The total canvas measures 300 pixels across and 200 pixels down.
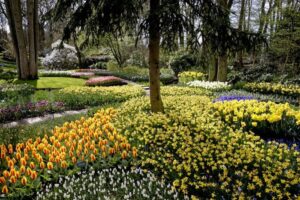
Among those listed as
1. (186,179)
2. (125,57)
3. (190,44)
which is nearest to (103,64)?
(125,57)

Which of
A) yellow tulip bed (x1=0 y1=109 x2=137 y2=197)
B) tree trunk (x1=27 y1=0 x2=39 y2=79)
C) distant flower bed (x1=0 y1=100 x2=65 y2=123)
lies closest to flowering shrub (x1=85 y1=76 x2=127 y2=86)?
tree trunk (x1=27 y1=0 x2=39 y2=79)

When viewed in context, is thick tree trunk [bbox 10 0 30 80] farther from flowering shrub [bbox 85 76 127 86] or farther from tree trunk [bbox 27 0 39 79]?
flowering shrub [bbox 85 76 127 86]

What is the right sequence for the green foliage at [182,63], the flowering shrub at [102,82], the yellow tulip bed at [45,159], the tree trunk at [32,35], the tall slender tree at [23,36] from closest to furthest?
the yellow tulip bed at [45,159] < the tall slender tree at [23,36] < the tree trunk at [32,35] < the flowering shrub at [102,82] < the green foliage at [182,63]

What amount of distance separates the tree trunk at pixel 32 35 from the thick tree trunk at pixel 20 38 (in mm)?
336

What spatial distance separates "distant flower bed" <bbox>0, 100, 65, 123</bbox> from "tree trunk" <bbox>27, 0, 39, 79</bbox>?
8688 millimetres

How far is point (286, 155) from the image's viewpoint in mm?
4320

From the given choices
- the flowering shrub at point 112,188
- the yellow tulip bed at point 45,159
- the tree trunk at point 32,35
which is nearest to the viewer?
the flowering shrub at point 112,188

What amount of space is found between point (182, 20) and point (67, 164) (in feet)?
10.1

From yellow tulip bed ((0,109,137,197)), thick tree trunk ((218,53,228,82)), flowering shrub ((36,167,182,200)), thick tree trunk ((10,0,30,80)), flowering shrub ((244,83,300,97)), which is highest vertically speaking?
thick tree trunk ((10,0,30,80))

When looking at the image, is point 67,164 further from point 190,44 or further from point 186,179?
point 190,44

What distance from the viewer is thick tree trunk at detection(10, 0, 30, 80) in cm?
1616

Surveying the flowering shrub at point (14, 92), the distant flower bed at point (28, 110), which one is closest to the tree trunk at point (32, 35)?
the flowering shrub at point (14, 92)

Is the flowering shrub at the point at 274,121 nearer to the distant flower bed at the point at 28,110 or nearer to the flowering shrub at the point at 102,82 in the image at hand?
the distant flower bed at the point at 28,110

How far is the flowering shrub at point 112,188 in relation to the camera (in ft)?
11.6
